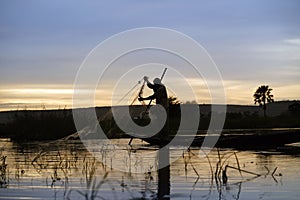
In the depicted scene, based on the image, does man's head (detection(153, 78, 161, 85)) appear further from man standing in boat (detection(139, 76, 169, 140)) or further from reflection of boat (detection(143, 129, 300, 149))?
reflection of boat (detection(143, 129, 300, 149))

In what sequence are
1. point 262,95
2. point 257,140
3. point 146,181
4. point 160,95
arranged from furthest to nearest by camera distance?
point 262,95
point 257,140
point 160,95
point 146,181

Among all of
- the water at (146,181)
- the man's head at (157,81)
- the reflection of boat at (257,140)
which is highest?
the man's head at (157,81)

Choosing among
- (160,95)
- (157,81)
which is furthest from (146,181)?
(157,81)

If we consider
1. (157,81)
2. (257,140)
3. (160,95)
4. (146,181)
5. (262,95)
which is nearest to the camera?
(146,181)

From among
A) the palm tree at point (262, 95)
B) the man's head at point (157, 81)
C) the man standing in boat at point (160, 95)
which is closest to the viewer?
the man standing in boat at point (160, 95)

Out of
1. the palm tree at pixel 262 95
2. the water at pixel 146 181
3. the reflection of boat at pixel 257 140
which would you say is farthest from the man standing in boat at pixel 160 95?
the palm tree at pixel 262 95

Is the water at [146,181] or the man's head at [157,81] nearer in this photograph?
the water at [146,181]

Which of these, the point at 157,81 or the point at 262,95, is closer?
the point at 157,81

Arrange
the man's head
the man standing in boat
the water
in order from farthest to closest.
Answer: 1. the man's head
2. the man standing in boat
3. the water

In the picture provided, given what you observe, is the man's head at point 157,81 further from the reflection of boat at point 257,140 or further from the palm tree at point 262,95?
the palm tree at point 262,95

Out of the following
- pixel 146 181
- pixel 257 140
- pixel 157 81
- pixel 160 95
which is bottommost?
pixel 146 181

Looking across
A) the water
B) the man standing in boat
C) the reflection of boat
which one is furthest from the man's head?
the reflection of boat

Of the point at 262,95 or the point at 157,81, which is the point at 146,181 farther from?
the point at 262,95

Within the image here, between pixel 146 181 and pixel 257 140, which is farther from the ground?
pixel 257 140
